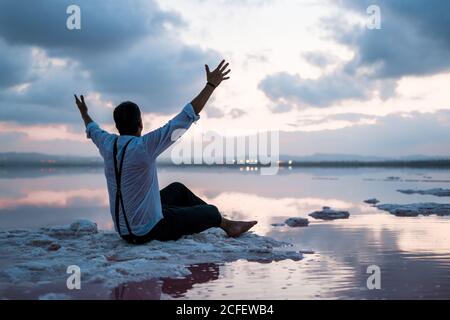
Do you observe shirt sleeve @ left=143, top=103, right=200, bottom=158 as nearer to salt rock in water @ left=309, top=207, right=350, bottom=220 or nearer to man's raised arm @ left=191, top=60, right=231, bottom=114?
man's raised arm @ left=191, top=60, right=231, bottom=114

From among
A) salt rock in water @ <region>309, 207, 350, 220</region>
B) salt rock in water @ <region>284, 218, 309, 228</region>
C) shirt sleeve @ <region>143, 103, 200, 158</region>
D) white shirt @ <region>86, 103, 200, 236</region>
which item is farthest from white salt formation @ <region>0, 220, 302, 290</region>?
salt rock in water @ <region>309, 207, 350, 220</region>

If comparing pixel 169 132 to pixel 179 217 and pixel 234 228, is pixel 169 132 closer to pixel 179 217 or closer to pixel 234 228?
pixel 179 217

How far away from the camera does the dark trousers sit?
5305mm

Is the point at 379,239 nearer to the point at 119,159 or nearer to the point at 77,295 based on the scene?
the point at 119,159

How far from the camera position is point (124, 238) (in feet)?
17.7

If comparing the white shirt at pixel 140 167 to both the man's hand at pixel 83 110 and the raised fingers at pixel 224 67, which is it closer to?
the man's hand at pixel 83 110

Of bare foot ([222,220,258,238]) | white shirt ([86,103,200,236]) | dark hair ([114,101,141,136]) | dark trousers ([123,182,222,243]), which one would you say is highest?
dark hair ([114,101,141,136])

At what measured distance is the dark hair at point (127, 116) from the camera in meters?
4.90

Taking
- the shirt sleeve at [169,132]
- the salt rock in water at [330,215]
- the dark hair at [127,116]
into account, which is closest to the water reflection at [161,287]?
the shirt sleeve at [169,132]

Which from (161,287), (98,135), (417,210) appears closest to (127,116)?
(98,135)

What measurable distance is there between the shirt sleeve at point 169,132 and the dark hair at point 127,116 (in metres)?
0.33

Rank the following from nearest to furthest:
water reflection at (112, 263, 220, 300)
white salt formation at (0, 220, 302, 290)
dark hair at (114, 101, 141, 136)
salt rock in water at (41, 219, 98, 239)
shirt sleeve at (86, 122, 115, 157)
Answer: water reflection at (112, 263, 220, 300) → white salt formation at (0, 220, 302, 290) → dark hair at (114, 101, 141, 136) → shirt sleeve at (86, 122, 115, 157) → salt rock in water at (41, 219, 98, 239)
